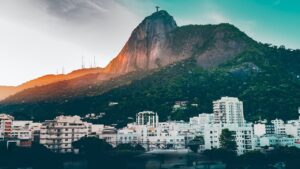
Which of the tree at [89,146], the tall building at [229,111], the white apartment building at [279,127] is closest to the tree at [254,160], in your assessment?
the tree at [89,146]

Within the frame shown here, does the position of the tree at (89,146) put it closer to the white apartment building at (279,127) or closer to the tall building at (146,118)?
the tall building at (146,118)

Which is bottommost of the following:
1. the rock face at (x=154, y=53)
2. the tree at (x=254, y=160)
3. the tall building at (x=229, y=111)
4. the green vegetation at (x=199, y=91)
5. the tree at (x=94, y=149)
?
the tree at (x=254, y=160)

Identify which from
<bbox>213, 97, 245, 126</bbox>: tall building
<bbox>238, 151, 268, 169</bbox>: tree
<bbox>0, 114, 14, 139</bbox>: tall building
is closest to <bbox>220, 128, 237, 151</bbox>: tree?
<bbox>238, 151, 268, 169</bbox>: tree

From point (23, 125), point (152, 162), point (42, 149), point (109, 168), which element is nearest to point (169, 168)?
point (152, 162)

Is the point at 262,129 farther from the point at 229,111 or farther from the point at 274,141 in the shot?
the point at 229,111

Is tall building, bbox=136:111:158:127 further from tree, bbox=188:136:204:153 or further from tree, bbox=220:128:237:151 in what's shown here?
tree, bbox=220:128:237:151

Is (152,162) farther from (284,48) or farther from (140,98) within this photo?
(284,48)
